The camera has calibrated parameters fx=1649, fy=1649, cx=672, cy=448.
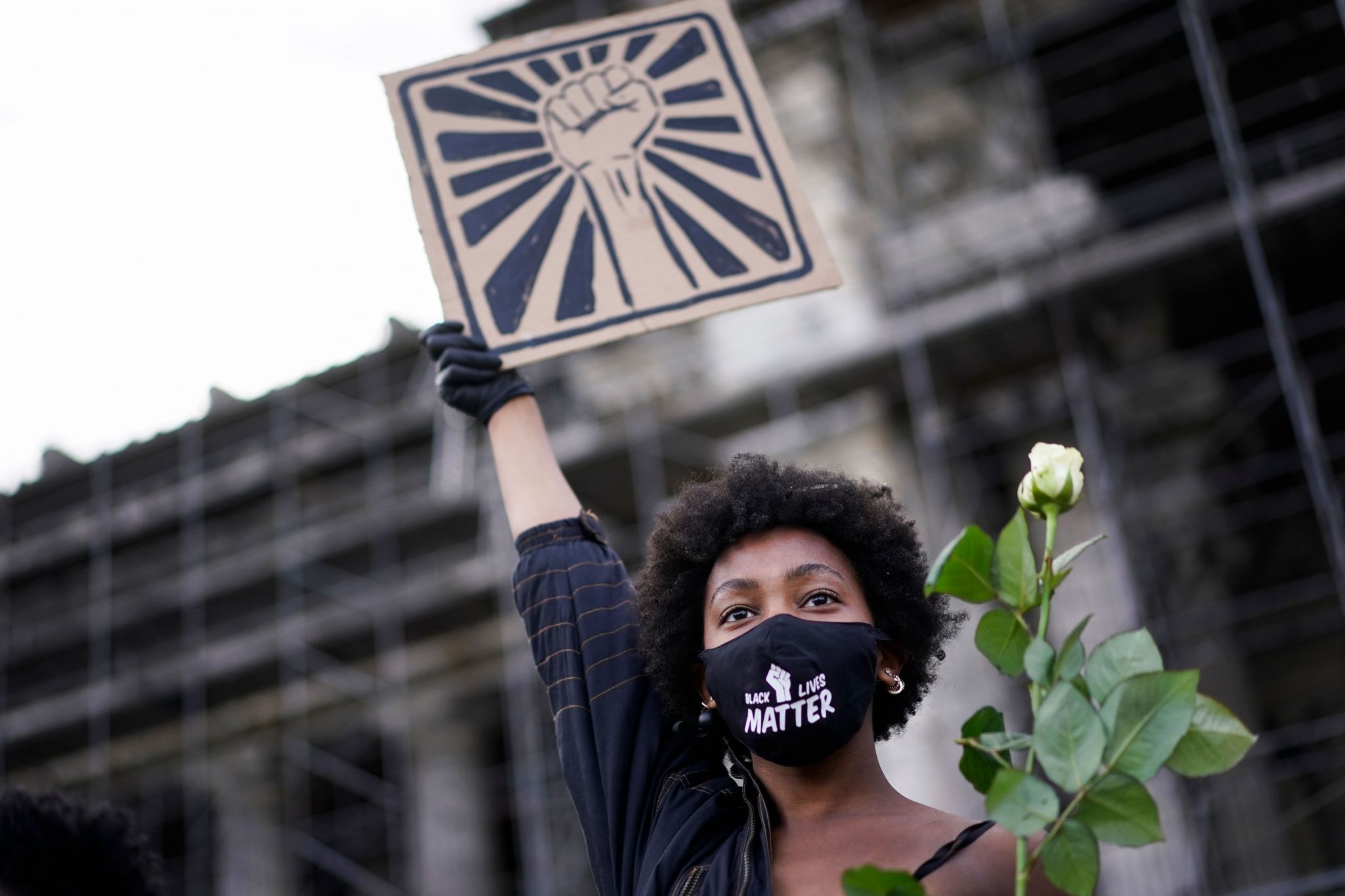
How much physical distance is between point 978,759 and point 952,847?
0.18 meters

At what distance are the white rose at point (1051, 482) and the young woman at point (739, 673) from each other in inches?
18.1

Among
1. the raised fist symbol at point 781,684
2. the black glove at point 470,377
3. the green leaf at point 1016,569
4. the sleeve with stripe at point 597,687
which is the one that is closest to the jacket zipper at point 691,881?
the sleeve with stripe at point 597,687

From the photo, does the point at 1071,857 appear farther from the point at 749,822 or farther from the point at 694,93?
the point at 694,93

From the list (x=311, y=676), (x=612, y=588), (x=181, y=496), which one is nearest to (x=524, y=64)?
(x=612, y=588)

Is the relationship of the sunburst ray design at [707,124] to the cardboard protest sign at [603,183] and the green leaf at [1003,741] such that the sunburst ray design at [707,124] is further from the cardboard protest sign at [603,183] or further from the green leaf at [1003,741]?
the green leaf at [1003,741]

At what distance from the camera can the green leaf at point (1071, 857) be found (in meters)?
1.69

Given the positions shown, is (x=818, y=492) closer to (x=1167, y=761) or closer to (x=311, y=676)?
(x=1167, y=761)

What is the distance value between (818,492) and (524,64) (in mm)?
1324

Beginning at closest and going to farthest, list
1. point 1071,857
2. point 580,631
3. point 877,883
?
point 877,883, point 1071,857, point 580,631

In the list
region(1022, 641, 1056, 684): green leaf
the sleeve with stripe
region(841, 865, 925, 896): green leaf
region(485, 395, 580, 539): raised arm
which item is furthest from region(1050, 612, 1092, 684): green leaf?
region(485, 395, 580, 539): raised arm

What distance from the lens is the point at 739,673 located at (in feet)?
7.52

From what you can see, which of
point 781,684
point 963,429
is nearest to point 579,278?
point 781,684

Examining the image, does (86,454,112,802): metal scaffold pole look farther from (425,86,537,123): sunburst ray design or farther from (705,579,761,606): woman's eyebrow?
(705,579,761,606): woman's eyebrow

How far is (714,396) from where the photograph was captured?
1211cm
